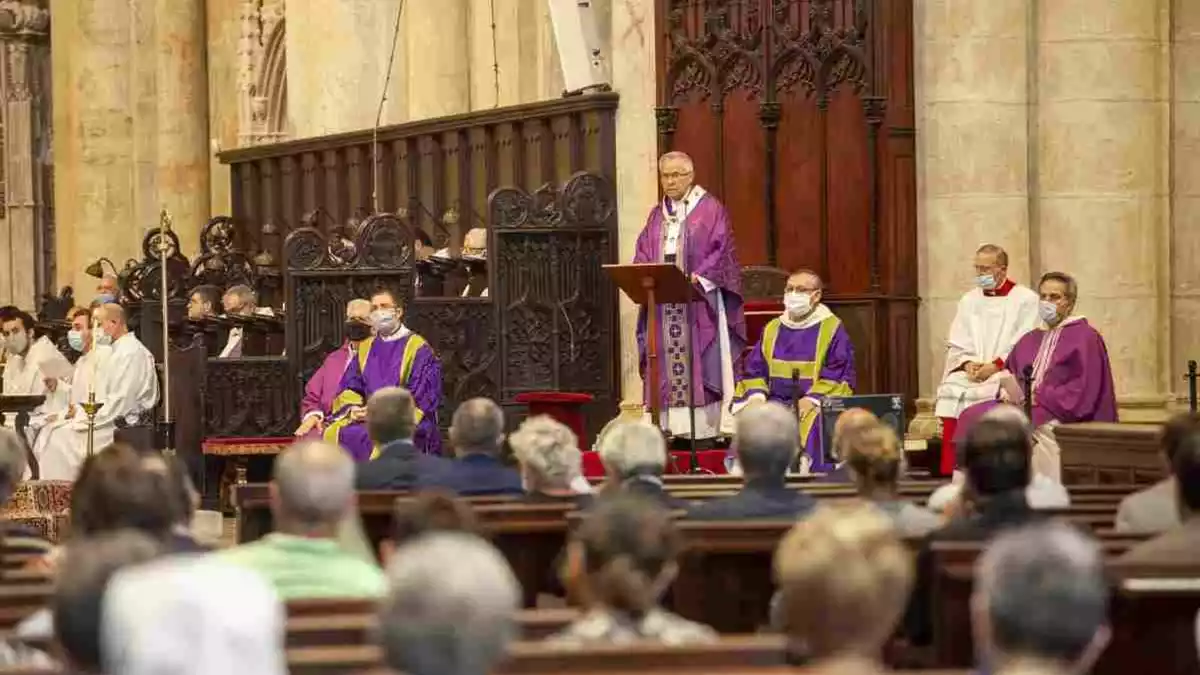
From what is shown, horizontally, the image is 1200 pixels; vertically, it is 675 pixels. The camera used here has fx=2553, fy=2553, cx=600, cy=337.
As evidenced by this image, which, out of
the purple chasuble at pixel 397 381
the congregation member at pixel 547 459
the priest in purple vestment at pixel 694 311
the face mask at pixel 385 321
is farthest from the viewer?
the face mask at pixel 385 321

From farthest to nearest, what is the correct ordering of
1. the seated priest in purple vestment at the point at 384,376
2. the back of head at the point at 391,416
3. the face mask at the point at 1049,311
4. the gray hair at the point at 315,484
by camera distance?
the seated priest in purple vestment at the point at 384,376 → the face mask at the point at 1049,311 → the back of head at the point at 391,416 → the gray hair at the point at 315,484

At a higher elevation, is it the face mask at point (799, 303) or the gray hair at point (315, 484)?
the face mask at point (799, 303)

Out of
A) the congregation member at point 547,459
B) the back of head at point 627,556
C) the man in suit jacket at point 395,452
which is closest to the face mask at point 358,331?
the man in suit jacket at point 395,452

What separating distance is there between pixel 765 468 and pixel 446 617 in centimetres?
395

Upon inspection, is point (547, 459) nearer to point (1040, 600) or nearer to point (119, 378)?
point (1040, 600)

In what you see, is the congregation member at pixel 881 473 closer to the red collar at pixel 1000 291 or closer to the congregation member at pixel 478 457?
the congregation member at pixel 478 457

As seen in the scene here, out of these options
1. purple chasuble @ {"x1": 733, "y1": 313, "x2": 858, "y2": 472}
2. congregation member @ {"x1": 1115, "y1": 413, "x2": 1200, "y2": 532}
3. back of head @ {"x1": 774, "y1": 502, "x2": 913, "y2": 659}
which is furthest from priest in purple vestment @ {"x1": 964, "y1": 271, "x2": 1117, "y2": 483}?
back of head @ {"x1": 774, "y1": 502, "x2": 913, "y2": 659}

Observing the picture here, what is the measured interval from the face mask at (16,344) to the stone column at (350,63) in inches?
141

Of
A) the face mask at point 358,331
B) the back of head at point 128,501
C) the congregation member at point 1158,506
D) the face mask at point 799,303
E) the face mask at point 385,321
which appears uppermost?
the face mask at point 799,303

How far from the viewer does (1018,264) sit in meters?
15.0

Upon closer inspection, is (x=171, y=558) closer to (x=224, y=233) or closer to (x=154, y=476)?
(x=154, y=476)

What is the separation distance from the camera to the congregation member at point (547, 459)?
880 centimetres

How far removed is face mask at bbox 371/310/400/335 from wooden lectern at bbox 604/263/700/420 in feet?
7.09

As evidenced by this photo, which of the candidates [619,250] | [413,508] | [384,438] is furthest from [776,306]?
[413,508]
